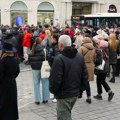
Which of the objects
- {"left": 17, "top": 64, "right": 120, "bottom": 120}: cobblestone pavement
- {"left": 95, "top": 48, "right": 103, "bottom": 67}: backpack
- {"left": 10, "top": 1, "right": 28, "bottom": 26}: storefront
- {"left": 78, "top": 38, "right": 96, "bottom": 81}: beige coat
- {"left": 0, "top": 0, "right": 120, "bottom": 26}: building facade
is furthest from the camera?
{"left": 10, "top": 1, "right": 28, "bottom": 26}: storefront

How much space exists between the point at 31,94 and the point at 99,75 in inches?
82.2

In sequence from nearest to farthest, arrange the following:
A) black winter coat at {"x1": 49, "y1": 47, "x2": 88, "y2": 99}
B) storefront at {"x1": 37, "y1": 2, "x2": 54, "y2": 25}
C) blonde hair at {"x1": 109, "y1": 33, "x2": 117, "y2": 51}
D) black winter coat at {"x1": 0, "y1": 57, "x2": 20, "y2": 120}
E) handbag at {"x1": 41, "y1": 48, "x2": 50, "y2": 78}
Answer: black winter coat at {"x1": 49, "y1": 47, "x2": 88, "y2": 99}, black winter coat at {"x1": 0, "y1": 57, "x2": 20, "y2": 120}, handbag at {"x1": 41, "y1": 48, "x2": 50, "y2": 78}, blonde hair at {"x1": 109, "y1": 33, "x2": 117, "y2": 51}, storefront at {"x1": 37, "y1": 2, "x2": 54, "y2": 25}

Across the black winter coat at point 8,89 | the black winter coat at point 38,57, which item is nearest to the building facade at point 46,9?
the black winter coat at point 38,57

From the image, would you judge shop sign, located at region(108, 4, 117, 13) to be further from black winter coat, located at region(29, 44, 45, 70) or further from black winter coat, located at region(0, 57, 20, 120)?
black winter coat, located at region(0, 57, 20, 120)

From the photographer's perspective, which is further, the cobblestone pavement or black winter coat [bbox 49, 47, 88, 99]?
the cobblestone pavement

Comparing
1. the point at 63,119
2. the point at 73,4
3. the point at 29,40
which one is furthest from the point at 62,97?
the point at 73,4

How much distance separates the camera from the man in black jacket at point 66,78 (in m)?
5.26

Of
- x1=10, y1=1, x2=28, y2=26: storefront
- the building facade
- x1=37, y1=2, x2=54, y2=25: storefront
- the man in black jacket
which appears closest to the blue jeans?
the man in black jacket

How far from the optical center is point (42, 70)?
8.13 meters

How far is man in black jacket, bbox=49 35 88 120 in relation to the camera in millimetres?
5258

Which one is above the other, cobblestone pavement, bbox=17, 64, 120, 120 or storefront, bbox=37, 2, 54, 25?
storefront, bbox=37, 2, 54, 25

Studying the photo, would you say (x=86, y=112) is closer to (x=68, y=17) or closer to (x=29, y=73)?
(x=29, y=73)

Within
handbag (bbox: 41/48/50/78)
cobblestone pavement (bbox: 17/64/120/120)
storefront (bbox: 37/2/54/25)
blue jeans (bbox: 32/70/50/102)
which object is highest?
storefront (bbox: 37/2/54/25)

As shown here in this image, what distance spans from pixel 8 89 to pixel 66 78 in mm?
1335
